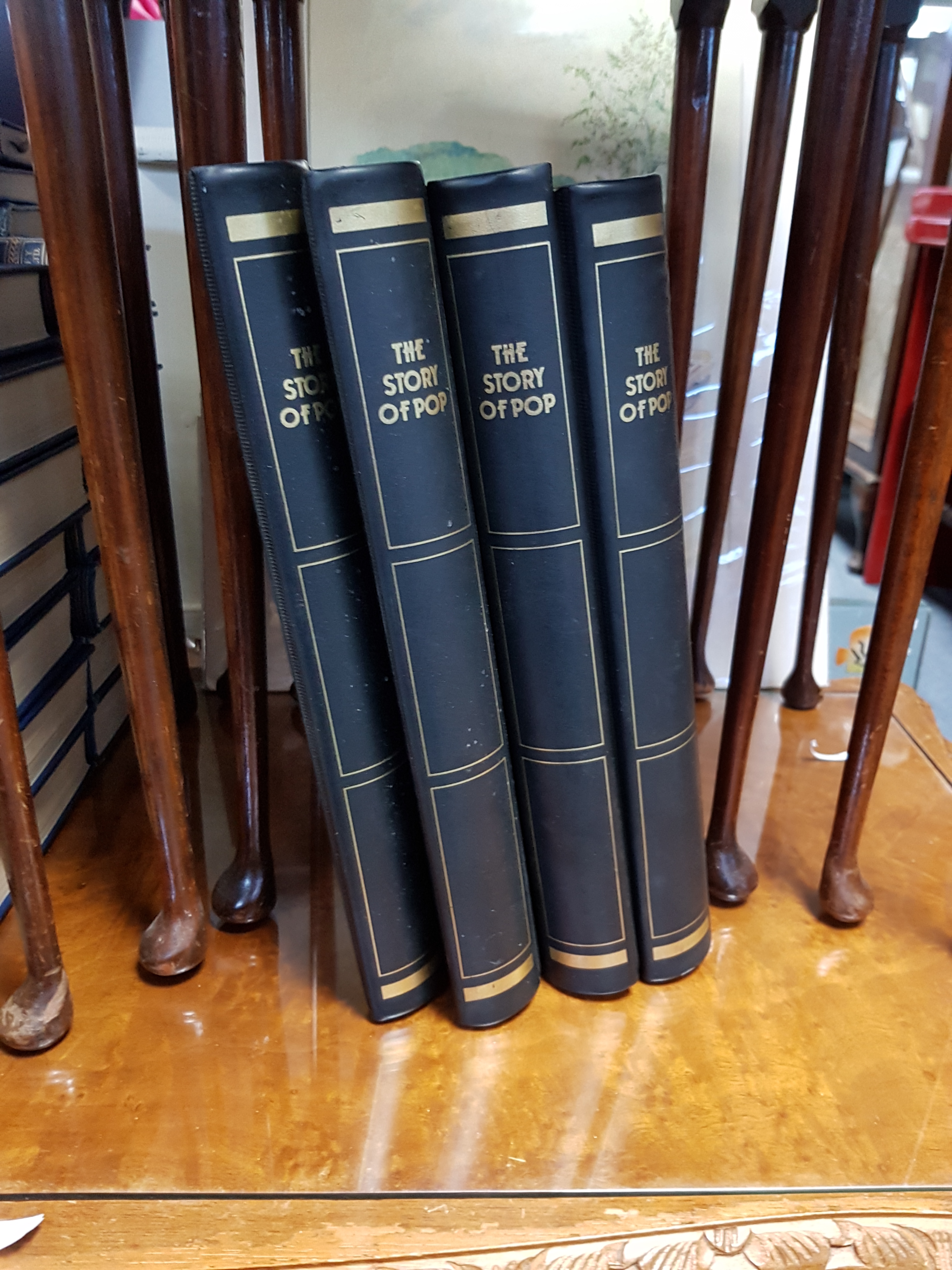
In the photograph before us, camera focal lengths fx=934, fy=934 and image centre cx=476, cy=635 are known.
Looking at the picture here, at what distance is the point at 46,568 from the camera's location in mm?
581

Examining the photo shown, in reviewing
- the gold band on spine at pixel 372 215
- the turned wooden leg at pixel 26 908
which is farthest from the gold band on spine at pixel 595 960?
the gold band on spine at pixel 372 215

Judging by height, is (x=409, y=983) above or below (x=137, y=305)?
below

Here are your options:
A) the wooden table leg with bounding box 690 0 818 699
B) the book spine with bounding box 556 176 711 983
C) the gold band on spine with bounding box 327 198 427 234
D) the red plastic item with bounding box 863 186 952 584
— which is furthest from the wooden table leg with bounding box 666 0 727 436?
the red plastic item with bounding box 863 186 952 584

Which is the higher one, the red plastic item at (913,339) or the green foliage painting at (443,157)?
the green foliage painting at (443,157)

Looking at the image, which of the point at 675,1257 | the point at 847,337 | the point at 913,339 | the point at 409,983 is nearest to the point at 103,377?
the point at 409,983

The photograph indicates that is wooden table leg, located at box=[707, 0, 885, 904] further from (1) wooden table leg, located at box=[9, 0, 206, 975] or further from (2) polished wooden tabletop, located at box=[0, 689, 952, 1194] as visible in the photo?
(1) wooden table leg, located at box=[9, 0, 206, 975]

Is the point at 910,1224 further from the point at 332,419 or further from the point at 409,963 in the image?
the point at 332,419

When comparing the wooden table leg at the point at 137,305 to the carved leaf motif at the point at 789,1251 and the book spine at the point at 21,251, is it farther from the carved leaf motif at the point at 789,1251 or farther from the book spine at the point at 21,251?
the carved leaf motif at the point at 789,1251

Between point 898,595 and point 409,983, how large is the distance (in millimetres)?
315

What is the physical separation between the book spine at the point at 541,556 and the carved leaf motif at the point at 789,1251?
0.13 metres

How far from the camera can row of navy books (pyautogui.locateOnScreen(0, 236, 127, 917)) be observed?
524mm

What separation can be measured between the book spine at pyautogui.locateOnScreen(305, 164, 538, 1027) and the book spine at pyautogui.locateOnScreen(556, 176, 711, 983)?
0.06m

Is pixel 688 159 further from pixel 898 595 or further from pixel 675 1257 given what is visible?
pixel 675 1257

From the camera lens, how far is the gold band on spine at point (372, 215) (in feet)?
1.17
